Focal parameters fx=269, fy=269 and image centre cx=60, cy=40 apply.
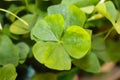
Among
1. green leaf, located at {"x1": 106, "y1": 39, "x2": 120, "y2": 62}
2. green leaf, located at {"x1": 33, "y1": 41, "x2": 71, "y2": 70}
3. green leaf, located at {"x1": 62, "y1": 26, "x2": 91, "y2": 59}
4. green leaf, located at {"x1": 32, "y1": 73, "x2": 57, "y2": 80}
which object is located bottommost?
green leaf, located at {"x1": 106, "y1": 39, "x2": 120, "y2": 62}

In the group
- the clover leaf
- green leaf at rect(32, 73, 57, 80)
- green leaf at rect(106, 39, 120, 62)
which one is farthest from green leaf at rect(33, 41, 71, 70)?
green leaf at rect(106, 39, 120, 62)

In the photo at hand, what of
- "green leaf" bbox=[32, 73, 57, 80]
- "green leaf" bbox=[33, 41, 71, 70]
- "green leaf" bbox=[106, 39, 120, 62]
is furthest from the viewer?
"green leaf" bbox=[106, 39, 120, 62]

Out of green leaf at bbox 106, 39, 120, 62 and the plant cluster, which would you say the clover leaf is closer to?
the plant cluster

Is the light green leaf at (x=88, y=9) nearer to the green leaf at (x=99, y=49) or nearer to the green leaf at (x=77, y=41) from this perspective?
the green leaf at (x=77, y=41)

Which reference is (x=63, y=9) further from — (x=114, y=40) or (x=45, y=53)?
(x=114, y=40)

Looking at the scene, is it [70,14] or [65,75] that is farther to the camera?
[65,75]

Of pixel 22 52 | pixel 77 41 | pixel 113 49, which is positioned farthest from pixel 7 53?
pixel 113 49

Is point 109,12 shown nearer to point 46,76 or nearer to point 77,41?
point 77,41
